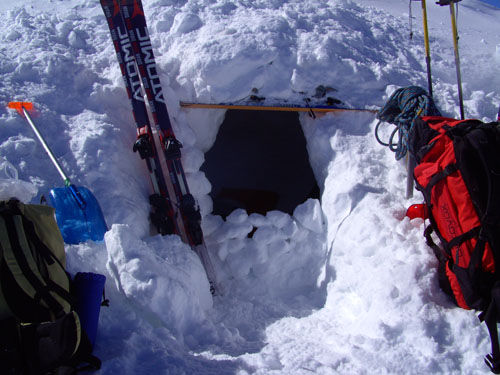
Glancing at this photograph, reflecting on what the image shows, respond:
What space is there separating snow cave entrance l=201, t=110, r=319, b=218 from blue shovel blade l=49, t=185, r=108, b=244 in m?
2.21

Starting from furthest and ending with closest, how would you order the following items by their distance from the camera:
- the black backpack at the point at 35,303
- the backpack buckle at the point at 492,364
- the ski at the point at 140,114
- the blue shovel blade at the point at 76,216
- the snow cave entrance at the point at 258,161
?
the snow cave entrance at the point at 258,161
the ski at the point at 140,114
the blue shovel blade at the point at 76,216
the backpack buckle at the point at 492,364
the black backpack at the point at 35,303

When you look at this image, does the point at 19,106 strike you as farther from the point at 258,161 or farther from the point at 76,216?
the point at 258,161

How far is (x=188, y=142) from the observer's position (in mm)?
3766

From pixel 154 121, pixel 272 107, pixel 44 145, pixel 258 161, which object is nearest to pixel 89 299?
pixel 44 145

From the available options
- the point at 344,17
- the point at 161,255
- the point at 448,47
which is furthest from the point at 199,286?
the point at 448,47

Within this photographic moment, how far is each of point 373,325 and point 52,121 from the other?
326 cm

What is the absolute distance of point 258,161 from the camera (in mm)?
5262

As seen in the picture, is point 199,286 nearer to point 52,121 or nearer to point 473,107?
point 52,121

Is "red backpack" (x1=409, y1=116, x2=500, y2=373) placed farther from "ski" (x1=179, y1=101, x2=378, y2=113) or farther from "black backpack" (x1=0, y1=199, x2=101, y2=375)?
"black backpack" (x1=0, y1=199, x2=101, y2=375)

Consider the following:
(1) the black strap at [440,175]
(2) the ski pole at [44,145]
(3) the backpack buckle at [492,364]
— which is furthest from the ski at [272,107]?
(3) the backpack buckle at [492,364]

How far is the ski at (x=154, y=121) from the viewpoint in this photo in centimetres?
339

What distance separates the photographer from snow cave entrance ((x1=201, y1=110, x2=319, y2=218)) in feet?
16.3

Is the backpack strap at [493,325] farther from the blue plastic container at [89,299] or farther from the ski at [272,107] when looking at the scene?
the ski at [272,107]

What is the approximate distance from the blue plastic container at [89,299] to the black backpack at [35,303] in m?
0.11
